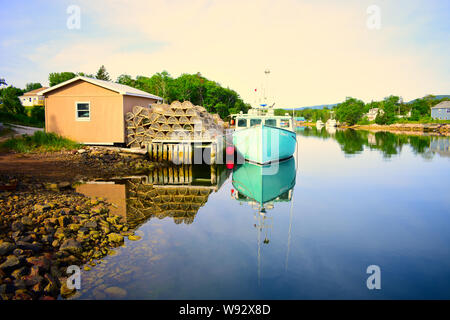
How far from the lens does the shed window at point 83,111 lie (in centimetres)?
2022

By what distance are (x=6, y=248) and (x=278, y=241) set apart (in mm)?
6269

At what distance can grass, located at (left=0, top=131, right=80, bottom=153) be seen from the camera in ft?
60.2

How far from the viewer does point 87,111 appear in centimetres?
2028

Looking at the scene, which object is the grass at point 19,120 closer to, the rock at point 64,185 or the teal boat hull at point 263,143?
the teal boat hull at point 263,143

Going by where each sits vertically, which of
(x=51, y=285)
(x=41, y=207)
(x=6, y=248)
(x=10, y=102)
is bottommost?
(x=51, y=285)

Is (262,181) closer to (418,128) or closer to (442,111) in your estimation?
(418,128)

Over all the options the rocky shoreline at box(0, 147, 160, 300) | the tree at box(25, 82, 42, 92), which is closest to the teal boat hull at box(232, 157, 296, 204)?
the rocky shoreline at box(0, 147, 160, 300)

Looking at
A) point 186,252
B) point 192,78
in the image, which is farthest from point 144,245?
point 192,78

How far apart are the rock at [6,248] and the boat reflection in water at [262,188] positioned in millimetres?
5056

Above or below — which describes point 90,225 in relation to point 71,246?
above

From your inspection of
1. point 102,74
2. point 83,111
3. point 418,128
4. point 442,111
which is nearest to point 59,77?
point 102,74

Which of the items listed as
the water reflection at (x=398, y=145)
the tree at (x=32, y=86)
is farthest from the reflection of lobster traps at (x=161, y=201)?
the tree at (x=32, y=86)

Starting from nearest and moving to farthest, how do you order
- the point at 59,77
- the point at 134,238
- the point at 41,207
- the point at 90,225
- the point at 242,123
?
the point at 90,225 < the point at 134,238 < the point at 41,207 < the point at 242,123 < the point at 59,77

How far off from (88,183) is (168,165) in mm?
6791
